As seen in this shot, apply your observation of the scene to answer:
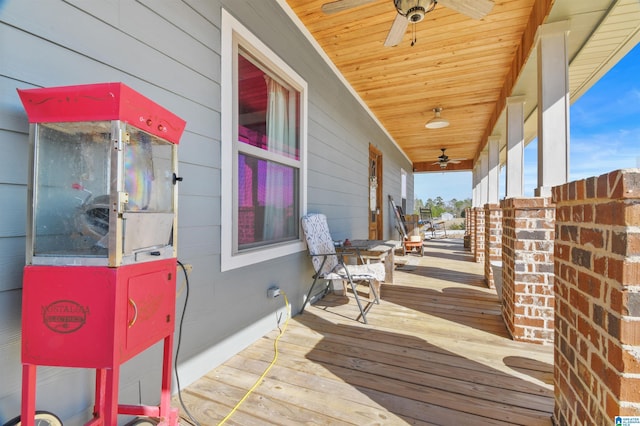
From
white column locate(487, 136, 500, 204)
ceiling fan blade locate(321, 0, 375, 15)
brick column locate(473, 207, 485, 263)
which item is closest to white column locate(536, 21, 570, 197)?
ceiling fan blade locate(321, 0, 375, 15)

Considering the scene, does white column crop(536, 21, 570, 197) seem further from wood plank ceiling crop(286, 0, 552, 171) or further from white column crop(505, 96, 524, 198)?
white column crop(505, 96, 524, 198)

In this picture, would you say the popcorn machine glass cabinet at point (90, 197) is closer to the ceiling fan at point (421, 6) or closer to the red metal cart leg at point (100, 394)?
the red metal cart leg at point (100, 394)

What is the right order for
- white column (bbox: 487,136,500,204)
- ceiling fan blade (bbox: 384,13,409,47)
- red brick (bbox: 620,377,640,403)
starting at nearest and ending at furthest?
red brick (bbox: 620,377,640,403) → ceiling fan blade (bbox: 384,13,409,47) → white column (bbox: 487,136,500,204)

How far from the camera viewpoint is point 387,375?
1760 millimetres

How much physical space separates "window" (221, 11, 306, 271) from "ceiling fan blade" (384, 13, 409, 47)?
2.93 feet

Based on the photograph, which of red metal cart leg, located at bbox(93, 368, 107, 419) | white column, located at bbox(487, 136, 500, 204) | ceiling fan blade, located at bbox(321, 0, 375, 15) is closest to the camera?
red metal cart leg, located at bbox(93, 368, 107, 419)

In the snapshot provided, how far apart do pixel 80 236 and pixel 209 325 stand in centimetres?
103

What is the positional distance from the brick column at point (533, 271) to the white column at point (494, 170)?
3368mm

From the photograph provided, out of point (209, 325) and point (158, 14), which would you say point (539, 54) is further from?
point (209, 325)

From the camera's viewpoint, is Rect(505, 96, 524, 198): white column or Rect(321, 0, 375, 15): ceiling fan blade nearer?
Rect(321, 0, 375, 15): ceiling fan blade

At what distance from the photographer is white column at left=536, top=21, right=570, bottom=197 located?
7.16 feet

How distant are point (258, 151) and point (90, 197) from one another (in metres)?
1.42

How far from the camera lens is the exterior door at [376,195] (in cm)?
600

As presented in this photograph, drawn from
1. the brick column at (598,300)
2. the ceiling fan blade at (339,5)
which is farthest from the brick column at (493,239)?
the ceiling fan blade at (339,5)
